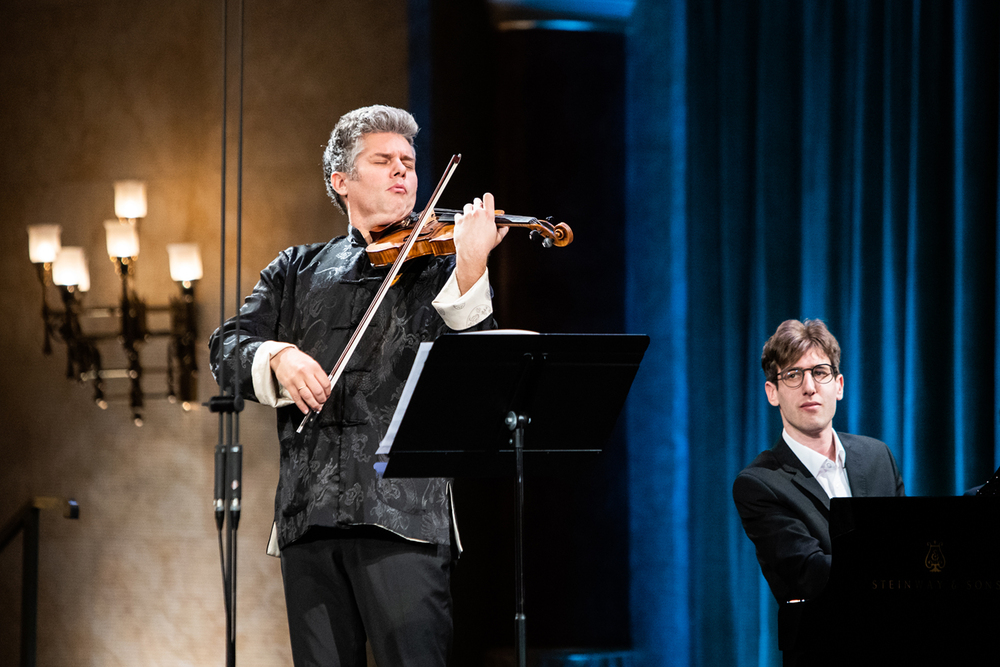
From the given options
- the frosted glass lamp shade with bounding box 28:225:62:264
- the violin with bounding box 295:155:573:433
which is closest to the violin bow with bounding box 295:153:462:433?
the violin with bounding box 295:155:573:433

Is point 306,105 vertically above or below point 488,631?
above

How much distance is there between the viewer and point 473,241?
6.03ft

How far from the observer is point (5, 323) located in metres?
2.87

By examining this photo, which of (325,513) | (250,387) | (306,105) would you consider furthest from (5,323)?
(325,513)

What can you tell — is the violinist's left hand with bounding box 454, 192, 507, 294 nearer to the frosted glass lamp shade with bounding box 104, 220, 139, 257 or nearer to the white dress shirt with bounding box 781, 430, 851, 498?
the white dress shirt with bounding box 781, 430, 851, 498

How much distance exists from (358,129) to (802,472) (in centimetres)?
128

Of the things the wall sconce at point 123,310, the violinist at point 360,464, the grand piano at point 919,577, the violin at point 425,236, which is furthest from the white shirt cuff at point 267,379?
the wall sconce at point 123,310

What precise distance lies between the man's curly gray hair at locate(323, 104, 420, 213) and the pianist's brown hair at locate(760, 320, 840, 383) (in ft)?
3.45

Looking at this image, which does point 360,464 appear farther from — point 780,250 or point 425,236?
point 780,250

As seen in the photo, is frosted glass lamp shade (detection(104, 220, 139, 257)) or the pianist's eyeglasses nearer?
the pianist's eyeglasses

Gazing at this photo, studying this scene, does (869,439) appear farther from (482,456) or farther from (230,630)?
(230,630)

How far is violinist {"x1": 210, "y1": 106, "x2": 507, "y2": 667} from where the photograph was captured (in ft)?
5.90

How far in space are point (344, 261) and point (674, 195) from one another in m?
1.30

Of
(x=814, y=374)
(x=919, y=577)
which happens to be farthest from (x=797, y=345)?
(x=919, y=577)
